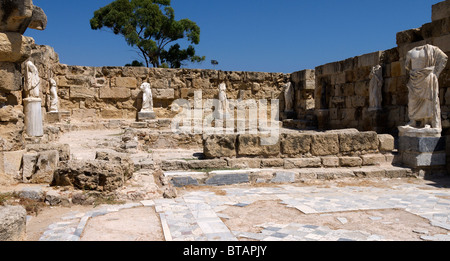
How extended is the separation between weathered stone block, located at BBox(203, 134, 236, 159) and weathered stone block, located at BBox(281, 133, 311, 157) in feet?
3.54

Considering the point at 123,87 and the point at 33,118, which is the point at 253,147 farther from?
the point at 123,87

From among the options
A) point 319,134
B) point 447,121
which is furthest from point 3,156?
point 447,121

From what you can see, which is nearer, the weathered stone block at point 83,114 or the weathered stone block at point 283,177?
the weathered stone block at point 283,177

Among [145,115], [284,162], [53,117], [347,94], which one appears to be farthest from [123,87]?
[284,162]

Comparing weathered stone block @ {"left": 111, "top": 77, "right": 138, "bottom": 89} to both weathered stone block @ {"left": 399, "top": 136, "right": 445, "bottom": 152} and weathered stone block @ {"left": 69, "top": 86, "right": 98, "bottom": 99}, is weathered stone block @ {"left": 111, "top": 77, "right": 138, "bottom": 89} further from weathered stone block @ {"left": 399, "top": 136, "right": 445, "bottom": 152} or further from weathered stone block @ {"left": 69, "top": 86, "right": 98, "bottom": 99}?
weathered stone block @ {"left": 399, "top": 136, "right": 445, "bottom": 152}

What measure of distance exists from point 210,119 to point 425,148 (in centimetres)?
906

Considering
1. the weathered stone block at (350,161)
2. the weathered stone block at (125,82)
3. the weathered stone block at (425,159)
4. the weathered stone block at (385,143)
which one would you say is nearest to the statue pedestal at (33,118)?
the weathered stone block at (125,82)

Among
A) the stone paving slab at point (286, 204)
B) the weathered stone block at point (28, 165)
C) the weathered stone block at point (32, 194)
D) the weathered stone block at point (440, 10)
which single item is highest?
the weathered stone block at point (440, 10)

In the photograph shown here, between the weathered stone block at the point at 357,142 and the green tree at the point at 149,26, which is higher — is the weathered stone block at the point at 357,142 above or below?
below

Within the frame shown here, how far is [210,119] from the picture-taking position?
49.1ft

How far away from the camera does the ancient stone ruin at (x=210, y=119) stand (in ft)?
16.2

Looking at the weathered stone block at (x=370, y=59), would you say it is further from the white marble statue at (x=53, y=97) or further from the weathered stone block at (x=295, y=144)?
the white marble statue at (x=53, y=97)

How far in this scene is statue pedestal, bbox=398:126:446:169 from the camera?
24.0ft

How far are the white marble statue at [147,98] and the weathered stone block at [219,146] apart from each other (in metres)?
7.54
